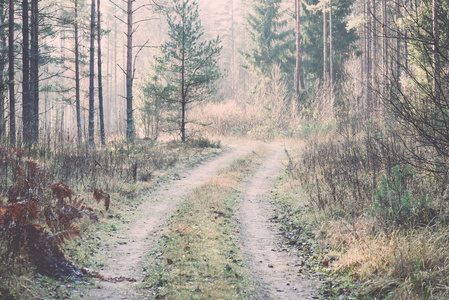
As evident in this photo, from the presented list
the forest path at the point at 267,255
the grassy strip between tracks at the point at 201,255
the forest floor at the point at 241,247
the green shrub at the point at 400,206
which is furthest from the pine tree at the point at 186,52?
the green shrub at the point at 400,206

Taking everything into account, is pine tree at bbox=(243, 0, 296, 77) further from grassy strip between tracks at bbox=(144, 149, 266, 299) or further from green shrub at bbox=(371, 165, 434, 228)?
green shrub at bbox=(371, 165, 434, 228)

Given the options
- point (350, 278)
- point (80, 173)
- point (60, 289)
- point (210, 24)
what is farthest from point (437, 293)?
point (210, 24)

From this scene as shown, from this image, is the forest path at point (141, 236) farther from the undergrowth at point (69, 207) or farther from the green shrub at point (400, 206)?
the green shrub at point (400, 206)

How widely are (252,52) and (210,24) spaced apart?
2780cm

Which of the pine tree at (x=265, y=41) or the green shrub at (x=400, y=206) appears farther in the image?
the pine tree at (x=265, y=41)

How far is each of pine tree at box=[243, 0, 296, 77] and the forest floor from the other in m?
25.2

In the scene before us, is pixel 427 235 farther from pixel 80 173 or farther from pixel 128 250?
pixel 80 173

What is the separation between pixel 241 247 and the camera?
6.50 meters

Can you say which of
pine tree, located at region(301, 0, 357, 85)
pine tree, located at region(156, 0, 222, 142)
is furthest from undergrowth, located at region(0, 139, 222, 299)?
pine tree, located at region(301, 0, 357, 85)

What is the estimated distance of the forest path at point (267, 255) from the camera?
4.86m

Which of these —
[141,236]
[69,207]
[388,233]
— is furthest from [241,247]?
[69,207]

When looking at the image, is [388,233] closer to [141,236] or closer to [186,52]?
[141,236]

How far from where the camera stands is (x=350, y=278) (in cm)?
493

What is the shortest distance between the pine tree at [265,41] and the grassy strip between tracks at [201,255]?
27.6 metres
